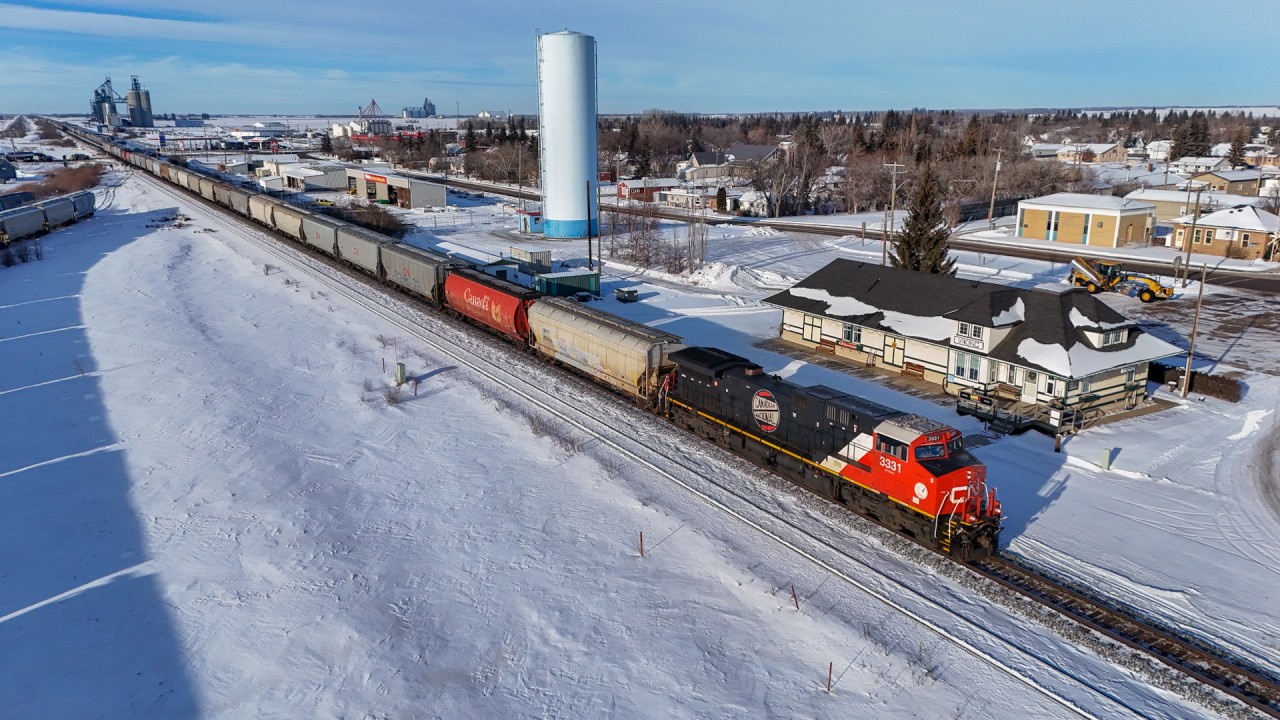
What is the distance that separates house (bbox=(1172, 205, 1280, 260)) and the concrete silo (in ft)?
179

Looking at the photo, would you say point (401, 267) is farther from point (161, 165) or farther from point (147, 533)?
point (161, 165)

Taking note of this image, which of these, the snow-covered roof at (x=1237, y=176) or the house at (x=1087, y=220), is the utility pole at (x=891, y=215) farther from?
the snow-covered roof at (x=1237, y=176)

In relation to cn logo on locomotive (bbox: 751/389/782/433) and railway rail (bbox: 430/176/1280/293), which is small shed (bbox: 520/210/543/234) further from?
cn logo on locomotive (bbox: 751/389/782/433)

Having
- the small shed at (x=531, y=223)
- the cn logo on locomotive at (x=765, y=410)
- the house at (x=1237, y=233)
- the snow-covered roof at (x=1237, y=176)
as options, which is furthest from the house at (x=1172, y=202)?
the cn logo on locomotive at (x=765, y=410)

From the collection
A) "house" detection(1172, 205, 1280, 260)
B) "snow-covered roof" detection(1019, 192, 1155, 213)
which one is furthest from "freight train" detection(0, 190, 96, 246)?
"house" detection(1172, 205, 1280, 260)

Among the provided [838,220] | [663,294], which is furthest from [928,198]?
[838,220]

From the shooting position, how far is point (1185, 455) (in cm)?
2700

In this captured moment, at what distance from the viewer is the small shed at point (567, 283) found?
50.4m

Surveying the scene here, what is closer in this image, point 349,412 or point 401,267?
point 349,412

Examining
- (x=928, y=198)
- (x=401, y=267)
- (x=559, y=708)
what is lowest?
(x=559, y=708)

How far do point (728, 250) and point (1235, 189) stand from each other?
7819 centimetres

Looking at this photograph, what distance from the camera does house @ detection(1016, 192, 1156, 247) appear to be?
70125mm

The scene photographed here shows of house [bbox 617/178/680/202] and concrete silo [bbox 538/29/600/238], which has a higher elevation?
concrete silo [bbox 538/29/600/238]

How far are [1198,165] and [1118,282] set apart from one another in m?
100
